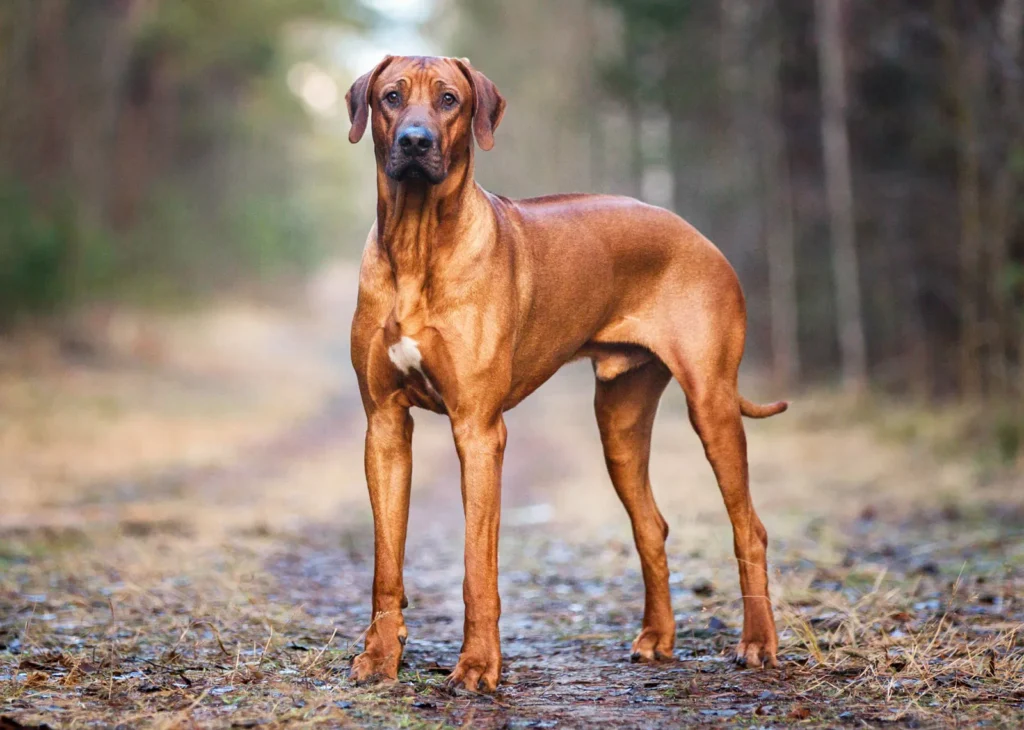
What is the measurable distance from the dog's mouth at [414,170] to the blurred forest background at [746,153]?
7346 mm

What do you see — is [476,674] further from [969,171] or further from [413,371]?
[969,171]

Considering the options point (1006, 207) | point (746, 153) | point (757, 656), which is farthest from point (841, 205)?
point (757, 656)

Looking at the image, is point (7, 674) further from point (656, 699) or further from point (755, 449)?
point (755, 449)

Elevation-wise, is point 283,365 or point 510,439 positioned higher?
point 283,365

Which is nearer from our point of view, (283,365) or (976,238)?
(976,238)

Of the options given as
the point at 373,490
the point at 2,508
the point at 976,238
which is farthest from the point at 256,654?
the point at 976,238

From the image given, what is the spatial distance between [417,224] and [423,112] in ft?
1.28

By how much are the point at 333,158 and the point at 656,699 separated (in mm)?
60291

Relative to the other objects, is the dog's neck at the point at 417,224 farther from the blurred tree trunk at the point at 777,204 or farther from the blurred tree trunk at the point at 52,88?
the blurred tree trunk at the point at 52,88

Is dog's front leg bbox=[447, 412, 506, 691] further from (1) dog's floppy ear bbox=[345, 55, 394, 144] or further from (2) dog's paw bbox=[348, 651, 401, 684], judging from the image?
(1) dog's floppy ear bbox=[345, 55, 394, 144]

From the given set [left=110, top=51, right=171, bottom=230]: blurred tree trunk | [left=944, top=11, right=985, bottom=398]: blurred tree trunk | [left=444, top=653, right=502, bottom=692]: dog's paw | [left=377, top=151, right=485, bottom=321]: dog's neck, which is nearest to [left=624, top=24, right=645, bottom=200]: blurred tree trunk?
[left=944, top=11, right=985, bottom=398]: blurred tree trunk

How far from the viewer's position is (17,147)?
15883 mm

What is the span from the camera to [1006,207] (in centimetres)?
1089

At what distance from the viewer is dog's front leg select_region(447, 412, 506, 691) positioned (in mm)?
4039
